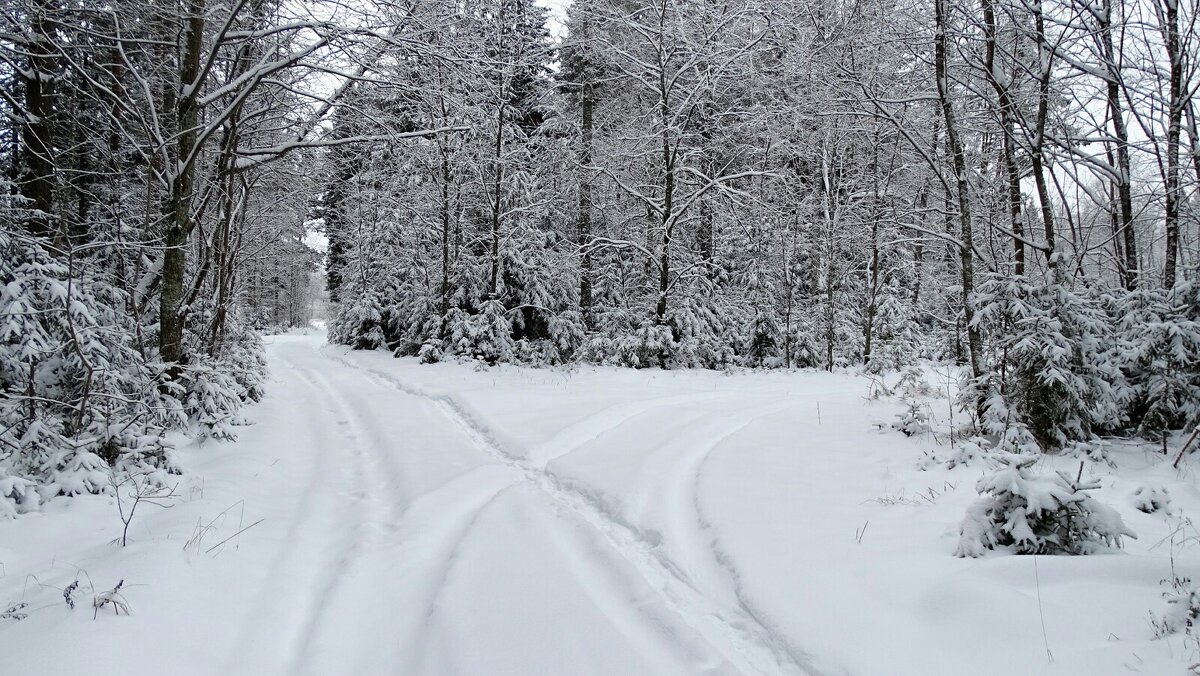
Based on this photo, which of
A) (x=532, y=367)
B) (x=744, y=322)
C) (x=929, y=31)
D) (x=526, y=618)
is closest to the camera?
(x=526, y=618)

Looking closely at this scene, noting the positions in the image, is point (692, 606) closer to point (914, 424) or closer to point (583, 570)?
point (583, 570)

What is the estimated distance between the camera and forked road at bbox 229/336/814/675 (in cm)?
277

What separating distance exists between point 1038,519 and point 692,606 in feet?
7.14

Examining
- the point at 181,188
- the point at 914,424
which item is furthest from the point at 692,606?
the point at 181,188

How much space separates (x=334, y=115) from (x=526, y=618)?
7.72 metres

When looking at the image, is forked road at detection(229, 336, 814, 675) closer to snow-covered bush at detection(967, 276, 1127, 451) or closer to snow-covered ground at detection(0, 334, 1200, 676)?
snow-covered ground at detection(0, 334, 1200, 676)

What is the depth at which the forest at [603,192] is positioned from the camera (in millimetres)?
5547

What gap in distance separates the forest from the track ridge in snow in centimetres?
413

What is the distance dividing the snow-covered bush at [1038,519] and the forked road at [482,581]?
1.65 metres

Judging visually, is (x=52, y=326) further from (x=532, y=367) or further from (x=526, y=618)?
(x=532, y=367)

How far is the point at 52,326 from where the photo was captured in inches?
214

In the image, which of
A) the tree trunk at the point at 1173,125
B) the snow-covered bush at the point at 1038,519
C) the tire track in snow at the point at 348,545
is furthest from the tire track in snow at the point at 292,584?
the tree trunk at the point at 1173,125

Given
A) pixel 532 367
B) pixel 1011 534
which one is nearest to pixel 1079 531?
pixel 1011 534

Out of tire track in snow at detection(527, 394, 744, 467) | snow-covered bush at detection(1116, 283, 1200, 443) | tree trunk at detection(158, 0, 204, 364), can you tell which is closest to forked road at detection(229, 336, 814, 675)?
tire track in snow at detection(527, 394, 744, 467)
